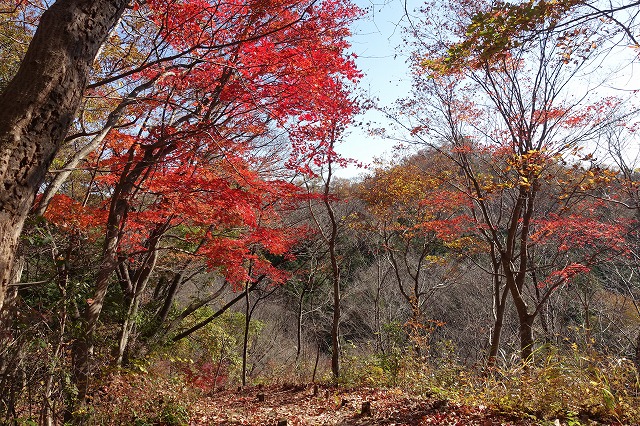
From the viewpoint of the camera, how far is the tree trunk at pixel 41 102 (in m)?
1.98

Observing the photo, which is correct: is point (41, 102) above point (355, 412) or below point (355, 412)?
above

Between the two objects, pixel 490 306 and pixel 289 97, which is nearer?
pixel 289 97

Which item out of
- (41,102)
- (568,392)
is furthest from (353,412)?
(41,102)

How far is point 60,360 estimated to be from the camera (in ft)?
14.9

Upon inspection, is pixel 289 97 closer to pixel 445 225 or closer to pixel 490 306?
pixel 445 225

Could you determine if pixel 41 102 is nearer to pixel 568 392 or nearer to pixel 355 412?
pixel 568 392

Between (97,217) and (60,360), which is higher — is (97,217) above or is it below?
above

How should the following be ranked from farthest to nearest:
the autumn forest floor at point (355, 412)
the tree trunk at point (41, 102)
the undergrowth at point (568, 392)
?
the autumn forest floor at point (355, 412), the undergrowth at point (568, 392), the tree trunk at point (41, 102)

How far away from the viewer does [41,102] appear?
2.09 m

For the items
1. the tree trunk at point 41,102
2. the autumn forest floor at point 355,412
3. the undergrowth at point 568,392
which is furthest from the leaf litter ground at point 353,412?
the tree trunk at point 41,102

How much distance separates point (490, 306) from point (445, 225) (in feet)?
23.9

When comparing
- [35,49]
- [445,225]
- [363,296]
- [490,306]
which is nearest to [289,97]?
[35,49]

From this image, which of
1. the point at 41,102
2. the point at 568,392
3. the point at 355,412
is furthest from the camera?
the point at 355,412

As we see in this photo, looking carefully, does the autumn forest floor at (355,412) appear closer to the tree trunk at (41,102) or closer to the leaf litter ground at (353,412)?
the leaf litter ground at (353,412)
